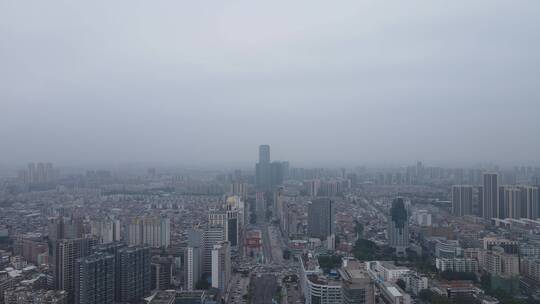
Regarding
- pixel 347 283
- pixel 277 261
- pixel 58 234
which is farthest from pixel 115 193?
pixel 347 283

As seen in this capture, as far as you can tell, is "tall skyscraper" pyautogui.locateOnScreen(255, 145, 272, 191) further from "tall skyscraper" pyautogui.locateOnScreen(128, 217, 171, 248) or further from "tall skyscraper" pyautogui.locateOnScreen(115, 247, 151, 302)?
"tall skyscraper" pyautogui.locateOnScreen(115, 247, 151, 302)

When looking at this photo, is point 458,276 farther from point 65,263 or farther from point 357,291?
point 65,263

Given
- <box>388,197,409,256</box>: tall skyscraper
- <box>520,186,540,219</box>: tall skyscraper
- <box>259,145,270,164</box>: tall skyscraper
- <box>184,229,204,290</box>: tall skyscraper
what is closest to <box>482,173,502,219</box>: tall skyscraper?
<box>520,186,540,219</box>: tall skyscraper

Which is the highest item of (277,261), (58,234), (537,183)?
(537,183)

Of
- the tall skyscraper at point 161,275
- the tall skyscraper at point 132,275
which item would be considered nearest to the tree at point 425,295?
the tall skyscraper at point 161,275

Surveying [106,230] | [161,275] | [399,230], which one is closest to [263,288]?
[161,275]

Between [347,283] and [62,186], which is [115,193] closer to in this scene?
[62,186]
